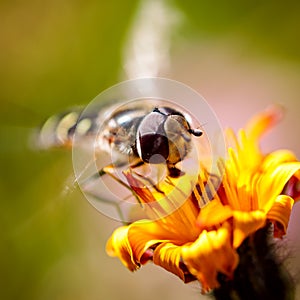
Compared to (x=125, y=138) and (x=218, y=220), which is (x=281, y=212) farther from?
(x=125, y=138)

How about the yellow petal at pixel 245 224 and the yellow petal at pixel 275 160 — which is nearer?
the yellow petal at pixel 245 224

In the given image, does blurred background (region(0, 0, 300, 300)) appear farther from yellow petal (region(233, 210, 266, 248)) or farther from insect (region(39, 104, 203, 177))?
yellow petal (region(233, 210, 266, 248))

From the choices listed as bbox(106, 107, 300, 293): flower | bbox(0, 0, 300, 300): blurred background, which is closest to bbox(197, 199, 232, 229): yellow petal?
bbox(106, 107, 300, 293): flower

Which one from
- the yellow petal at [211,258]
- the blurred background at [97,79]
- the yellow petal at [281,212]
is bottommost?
the yellow petal at [211,258]

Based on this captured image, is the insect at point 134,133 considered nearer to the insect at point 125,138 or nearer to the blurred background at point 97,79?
the insect at point 125,138

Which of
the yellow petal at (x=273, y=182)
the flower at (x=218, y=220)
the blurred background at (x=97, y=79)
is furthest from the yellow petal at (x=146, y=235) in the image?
the blurred background at (x=97, y=79)

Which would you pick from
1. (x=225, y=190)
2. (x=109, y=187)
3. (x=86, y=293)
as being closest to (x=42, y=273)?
(x=86, y=293)

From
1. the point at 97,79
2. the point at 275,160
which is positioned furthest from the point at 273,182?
the point at 97,79

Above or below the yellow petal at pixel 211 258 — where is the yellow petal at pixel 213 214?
above
